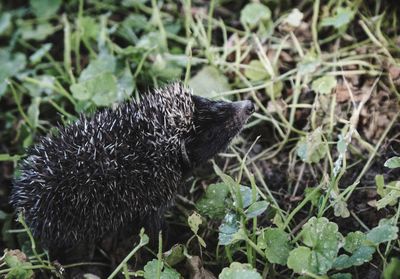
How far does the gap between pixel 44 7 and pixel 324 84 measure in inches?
114

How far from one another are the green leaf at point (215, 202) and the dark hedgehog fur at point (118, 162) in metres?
0.27

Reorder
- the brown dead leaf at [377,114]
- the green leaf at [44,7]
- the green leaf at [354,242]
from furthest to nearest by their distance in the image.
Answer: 1. the green leaf at [44,7]
2. the brown dead leaf at [377,114]
3. the green leaf at [354,242]

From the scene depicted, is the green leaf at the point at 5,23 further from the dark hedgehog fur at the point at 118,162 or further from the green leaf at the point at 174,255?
the green leaf at the point at 174,255

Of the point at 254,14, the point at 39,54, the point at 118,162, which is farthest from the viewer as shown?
the point at 39,54

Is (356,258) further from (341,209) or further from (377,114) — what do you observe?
(377,114)

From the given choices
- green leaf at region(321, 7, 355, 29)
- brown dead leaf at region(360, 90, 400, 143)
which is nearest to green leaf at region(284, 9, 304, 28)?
green leaf at region(321, 7, 355, 29)

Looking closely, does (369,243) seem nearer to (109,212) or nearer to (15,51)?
(109,212)

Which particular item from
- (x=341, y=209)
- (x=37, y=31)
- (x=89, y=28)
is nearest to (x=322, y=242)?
(x=341, y=209)

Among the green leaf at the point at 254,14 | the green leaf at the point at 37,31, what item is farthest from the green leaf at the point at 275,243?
the green leaf at the point at 37,31

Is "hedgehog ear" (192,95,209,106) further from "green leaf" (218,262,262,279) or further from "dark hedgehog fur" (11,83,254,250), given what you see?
"green leaf" (218,262,262,279)

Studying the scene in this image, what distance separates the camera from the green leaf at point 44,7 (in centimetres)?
575

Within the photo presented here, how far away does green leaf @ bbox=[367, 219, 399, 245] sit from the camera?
3.26 m

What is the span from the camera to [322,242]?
3.34 metres

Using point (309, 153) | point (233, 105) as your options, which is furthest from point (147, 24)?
point (309, 153)
